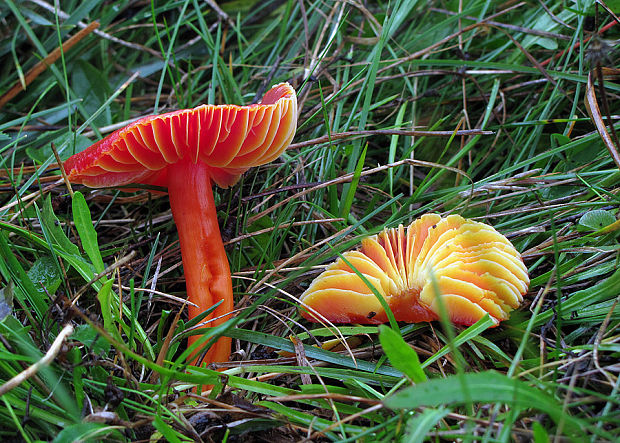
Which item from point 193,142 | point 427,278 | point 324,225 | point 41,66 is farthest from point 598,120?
point 41,66

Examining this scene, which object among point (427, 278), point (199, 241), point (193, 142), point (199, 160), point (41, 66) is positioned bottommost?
point (427, 278)

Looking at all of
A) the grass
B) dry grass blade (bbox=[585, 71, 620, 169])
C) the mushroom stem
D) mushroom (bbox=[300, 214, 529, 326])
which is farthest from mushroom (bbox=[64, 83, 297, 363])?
dry grass blade (bbox=[585, 71, 620, 169])

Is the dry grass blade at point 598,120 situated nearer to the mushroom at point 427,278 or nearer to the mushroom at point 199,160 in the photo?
the mushroom at point 427,278

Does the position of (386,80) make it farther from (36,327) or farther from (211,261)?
(36,327)

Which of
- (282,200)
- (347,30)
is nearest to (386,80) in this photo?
(347,30)

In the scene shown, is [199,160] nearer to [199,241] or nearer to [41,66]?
[199,241]

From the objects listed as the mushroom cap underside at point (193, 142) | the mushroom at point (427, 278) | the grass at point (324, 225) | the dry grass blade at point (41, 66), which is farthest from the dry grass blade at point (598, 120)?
the dry grass blade at point (41, 66)

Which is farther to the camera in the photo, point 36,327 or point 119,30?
point 119,30
